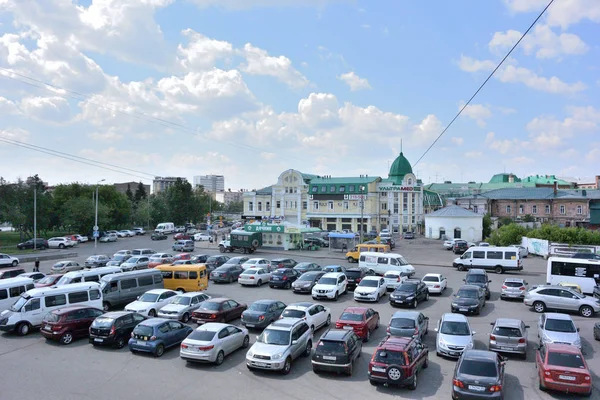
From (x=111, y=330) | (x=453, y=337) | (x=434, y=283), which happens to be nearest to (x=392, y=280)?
(x=434, y=283)

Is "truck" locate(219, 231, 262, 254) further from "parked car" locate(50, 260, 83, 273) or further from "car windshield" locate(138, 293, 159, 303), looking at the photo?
"car windshield" locate(138, 293, 159, 303)

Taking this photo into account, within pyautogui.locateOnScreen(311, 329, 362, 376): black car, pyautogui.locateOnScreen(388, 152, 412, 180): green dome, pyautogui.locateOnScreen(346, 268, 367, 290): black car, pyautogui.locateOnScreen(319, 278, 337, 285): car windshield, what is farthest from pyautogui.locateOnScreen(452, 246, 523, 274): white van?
pyautogui.locateOnScreen(388, 152, 412, 180): green dome

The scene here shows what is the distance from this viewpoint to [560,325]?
16484mm

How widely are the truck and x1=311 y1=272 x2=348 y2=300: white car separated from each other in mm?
25076

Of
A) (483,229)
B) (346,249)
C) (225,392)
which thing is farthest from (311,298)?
(483,229)

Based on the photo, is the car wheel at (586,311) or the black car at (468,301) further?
the car wheel at (586,311)

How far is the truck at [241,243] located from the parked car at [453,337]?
36.2m

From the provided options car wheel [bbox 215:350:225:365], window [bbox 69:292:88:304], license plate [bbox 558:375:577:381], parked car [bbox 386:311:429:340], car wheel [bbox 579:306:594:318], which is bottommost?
car wheel [bbox 579:306:594:318]

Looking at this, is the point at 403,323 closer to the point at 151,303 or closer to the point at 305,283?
the point at 305,283

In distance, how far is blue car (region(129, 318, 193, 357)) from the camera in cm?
1537

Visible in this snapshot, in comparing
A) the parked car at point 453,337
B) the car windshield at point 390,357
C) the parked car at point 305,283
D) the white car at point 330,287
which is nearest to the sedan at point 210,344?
the car windshield at point 390,357

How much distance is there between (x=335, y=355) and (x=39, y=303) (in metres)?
13.7

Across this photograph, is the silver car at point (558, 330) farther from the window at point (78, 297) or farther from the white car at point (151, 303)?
the window at point (78, 297)

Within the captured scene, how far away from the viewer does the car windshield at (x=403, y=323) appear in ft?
54.4
